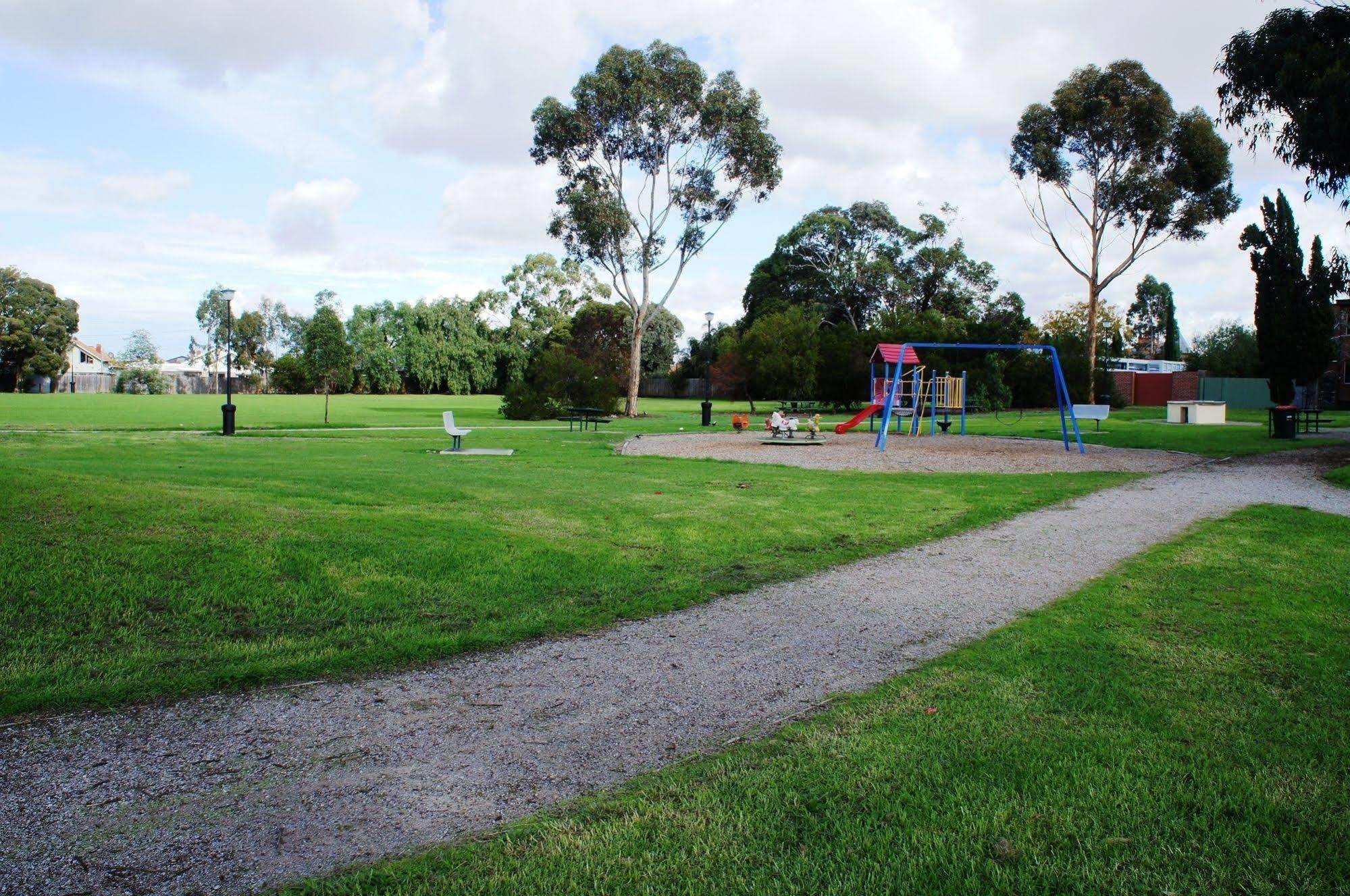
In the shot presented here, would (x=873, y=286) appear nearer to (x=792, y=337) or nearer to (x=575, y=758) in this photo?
(x=792, y=337)

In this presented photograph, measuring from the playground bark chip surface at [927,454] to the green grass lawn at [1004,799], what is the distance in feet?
37.0

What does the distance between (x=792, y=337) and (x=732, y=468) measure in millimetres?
27520

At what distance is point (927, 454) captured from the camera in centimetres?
1883

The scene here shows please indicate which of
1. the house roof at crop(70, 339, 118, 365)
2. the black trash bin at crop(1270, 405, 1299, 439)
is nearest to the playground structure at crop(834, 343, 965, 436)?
the black trash bin at crop(1270, 405, 1299, 439)

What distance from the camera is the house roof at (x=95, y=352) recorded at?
8550 cm

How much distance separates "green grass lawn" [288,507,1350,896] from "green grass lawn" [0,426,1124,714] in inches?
87.7

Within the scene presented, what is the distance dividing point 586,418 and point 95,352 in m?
90.0

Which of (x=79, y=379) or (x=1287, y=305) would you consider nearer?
(x=1287, y=305)

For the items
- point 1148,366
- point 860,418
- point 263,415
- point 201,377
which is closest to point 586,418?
point 860,418

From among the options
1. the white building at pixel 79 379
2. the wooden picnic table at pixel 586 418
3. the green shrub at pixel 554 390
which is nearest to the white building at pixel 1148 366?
the green shrub at pixel 554 390

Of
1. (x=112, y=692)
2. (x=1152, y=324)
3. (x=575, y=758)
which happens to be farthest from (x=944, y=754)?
(x=1152, y=324)

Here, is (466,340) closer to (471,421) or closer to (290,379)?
(290,379)

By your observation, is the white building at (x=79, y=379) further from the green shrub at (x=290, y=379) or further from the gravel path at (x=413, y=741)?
the gravel path at (x=413, y=741)

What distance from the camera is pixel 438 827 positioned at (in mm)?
2988
